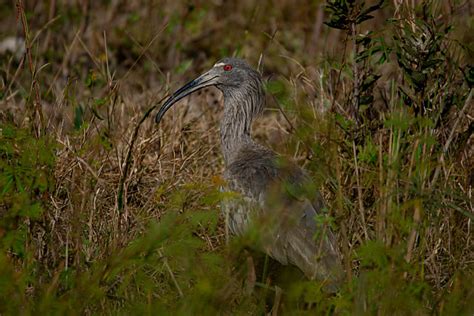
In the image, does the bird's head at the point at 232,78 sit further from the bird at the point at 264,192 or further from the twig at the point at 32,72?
the twig at the point at 32,72

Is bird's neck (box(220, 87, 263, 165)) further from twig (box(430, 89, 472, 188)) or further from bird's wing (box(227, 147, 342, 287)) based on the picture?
twig (box(430, 89, 472, 188))

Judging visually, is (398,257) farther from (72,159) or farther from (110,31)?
(110,31)

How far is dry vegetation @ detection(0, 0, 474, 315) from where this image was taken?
13.1ft

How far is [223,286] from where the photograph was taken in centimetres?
383

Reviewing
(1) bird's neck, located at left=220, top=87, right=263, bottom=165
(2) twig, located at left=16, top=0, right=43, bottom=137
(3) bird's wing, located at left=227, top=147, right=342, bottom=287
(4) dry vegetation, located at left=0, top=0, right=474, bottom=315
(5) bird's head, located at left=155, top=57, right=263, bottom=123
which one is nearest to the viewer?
(4) dry vegetation, located at left=0, top=0, right=474, bottom=315

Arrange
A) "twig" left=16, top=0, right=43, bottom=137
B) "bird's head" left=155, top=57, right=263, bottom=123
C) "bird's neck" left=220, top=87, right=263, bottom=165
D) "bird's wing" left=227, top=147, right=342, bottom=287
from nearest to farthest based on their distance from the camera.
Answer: "bird's wing" left=227, top=147, right=342, bottom=287, "twig" left=16, top=0, right=43, bottom=137, "bird's neck" left=220, top=87, right=263, bottom=165, "bird's head" left=155, top=57, right=263, bottom=123

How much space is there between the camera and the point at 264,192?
518 centimetres

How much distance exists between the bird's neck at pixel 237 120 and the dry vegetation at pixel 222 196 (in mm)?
234

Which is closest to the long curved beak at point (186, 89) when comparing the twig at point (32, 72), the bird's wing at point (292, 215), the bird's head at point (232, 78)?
the bird's head at point (232, 78)

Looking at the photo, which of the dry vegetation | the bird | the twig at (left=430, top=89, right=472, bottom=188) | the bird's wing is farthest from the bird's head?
the twig at (left=430, top=89, right=472, bottom=188)

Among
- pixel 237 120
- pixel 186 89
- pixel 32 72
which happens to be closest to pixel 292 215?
pixel 32 72

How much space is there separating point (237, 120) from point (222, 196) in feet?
6.14

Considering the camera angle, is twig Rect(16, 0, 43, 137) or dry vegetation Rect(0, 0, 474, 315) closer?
dry vegetation Rect(0, 0, 474, 315)

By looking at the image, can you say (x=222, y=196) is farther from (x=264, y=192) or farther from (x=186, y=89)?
(x=186, y=89)
